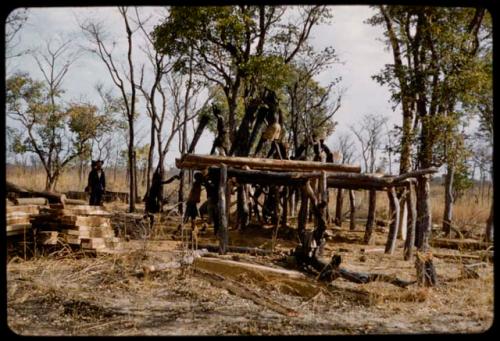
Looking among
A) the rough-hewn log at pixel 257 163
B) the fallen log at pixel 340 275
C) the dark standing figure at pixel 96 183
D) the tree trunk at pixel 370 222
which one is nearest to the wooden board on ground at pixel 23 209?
the rough-hewn log at pixel 257 163

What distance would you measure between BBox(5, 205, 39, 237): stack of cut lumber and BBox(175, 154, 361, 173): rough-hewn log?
3.80 metres

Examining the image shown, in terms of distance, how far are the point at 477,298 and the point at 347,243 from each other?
24.7 feet

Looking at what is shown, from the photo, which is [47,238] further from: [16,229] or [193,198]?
[193,198]

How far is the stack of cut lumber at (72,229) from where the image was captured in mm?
9398

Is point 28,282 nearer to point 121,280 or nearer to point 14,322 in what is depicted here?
point 121,280

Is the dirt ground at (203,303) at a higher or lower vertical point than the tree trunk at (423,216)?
lower

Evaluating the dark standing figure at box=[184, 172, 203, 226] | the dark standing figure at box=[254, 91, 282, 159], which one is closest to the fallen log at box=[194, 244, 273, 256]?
the dark standing figure at box=[184, 172, 203, 226]

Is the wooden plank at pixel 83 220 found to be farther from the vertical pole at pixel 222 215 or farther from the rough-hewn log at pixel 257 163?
the rough-hewn log at pixel 257 163

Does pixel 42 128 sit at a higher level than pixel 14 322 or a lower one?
higher

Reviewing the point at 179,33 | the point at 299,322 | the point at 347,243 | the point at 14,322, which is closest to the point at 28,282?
the point at 14,322

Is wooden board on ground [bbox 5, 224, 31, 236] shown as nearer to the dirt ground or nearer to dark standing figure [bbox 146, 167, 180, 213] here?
the dirt ground

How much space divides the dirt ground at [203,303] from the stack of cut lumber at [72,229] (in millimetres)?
483

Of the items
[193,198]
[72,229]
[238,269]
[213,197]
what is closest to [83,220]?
[72,229]

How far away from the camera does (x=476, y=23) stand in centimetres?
1440
